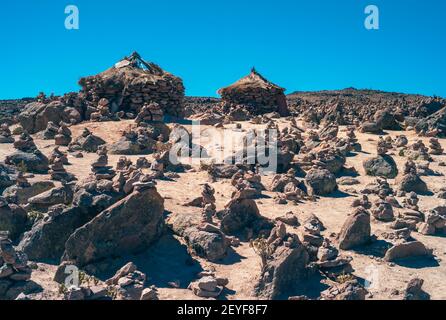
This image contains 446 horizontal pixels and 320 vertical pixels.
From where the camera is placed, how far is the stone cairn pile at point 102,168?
Result: 9.16 meters

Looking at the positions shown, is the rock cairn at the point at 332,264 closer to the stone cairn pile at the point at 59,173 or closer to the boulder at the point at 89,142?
the stone cairn pile at the point at 59,173

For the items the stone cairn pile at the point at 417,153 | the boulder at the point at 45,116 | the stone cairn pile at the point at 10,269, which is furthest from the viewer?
the boulder at the point at 45,116

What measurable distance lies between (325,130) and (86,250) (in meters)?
12.3

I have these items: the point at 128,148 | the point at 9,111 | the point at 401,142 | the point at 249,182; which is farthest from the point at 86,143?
the point at 9,111

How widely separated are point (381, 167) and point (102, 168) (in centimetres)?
725

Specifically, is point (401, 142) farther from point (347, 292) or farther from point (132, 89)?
point (347, 292)

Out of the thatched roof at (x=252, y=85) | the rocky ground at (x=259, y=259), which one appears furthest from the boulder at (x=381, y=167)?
the thatched roof at (x=252, y=85)

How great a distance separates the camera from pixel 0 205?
8562 millimetres

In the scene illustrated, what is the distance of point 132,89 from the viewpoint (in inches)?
796

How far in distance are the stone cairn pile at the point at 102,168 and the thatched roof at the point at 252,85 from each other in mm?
11291

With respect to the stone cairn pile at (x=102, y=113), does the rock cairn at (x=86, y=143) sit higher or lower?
lower
